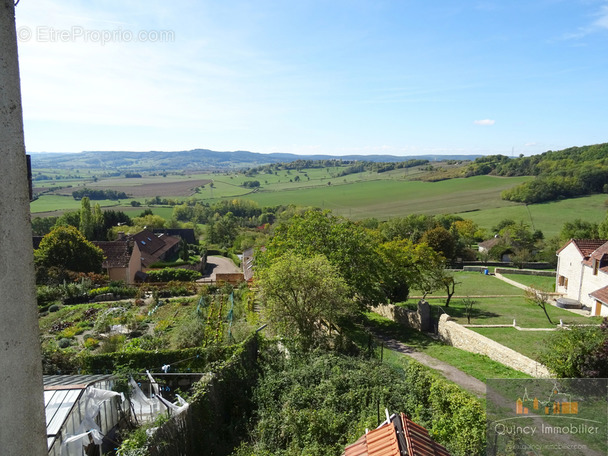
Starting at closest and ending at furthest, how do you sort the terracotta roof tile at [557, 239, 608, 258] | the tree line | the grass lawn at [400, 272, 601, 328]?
the grass lawn at [400, 272, 601, 328]
the terracotta roof tile at [557, 239, 608, 258]
the tree line

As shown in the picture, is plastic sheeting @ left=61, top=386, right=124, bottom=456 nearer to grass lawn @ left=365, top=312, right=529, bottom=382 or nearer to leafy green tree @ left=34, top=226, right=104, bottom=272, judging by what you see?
grass lawn @ left=365, top=312, right=529, bottom=382

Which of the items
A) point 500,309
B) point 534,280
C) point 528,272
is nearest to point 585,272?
point 500,309

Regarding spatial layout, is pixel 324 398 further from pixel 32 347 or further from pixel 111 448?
pixel 32 347

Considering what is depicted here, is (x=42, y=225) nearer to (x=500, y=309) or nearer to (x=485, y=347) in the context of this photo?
(x=500, y=309)

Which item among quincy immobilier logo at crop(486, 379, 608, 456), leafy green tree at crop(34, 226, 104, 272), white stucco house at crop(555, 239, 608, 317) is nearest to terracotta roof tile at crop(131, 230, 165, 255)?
leafy green tree at crop(34, 226, 104, 272)

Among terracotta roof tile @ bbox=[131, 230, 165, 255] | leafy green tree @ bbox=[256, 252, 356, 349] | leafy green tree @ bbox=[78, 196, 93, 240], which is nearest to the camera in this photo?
leafy green tree @ bbox=[256, 252, 356, 349]

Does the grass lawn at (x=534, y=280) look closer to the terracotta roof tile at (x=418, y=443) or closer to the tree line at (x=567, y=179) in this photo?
the terracotta roof tile at (x=418, y=443)

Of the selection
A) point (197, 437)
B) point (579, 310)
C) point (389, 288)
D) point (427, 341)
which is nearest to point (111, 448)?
point (197, 437)
